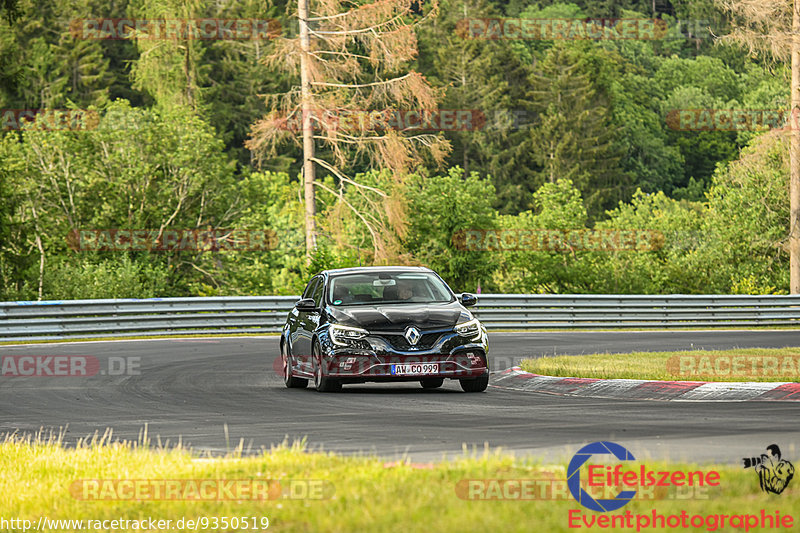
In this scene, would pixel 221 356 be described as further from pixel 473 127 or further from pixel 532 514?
pixel 473 127

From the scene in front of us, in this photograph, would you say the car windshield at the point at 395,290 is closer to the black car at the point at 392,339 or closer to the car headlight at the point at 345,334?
the black car at the point at 392,339

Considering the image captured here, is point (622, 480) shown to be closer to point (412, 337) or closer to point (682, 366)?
point (412, 337)

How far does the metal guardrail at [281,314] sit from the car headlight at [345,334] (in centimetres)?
1471

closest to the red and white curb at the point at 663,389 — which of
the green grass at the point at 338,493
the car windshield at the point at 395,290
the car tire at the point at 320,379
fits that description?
the car windshield at the point at 395,290

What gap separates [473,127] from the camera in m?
91.8

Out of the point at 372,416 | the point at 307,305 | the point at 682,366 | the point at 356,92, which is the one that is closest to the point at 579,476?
the point at 372,416

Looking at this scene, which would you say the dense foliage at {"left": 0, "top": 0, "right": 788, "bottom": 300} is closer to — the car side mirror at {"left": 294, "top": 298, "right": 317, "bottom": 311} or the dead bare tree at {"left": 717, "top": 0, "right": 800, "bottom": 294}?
the dead bare tree at {"left": 717, "top": 0, "right": 800, "bottom": 294}

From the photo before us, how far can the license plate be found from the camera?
15.6 metres

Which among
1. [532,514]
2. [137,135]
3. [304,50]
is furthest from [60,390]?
[137,135]

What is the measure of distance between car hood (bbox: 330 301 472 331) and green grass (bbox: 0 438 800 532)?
5882 mm

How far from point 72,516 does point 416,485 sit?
1994 millimetres

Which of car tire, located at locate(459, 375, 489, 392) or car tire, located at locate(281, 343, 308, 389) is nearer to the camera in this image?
car tire, located at locate(459, 375, 489, 392)

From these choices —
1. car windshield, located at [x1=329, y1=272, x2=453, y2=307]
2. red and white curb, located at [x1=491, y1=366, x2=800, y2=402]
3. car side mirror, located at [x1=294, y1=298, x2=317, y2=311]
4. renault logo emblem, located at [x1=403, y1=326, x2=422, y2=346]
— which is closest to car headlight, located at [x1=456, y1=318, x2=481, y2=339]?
renault logo emblem, located at [x1=403, y1=326, x2=422, y2=346]

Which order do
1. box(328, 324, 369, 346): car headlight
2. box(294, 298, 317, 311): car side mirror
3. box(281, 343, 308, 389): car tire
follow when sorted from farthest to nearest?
box(281, 343, 308, 389): car tire → box(294, 298, 317, 311): car side mirror → box(328, 324, 369, 346): car headlight
